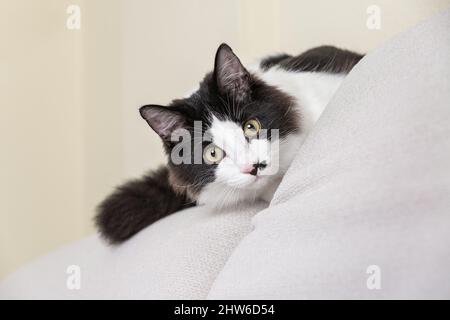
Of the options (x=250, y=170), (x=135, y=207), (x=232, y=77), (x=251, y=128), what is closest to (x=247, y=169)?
(x=250, y=170)

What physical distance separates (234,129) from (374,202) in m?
0.46

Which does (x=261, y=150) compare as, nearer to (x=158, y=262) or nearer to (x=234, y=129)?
(x=234, y=129)

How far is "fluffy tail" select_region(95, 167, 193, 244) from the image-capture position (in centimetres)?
150

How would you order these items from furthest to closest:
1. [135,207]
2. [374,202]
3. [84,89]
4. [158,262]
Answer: [84,89] → [135,207] → [158,262] → [374,202]

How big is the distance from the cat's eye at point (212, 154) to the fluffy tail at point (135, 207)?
29 centimetres

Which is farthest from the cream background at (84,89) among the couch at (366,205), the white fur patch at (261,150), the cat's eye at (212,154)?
the couch at (366,205)

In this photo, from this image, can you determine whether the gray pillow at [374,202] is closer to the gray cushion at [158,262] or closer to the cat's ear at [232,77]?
the gray cushion at [158,262]

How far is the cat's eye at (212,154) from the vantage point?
123 centimetres

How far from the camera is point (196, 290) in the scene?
1126 mm

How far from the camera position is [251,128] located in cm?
123

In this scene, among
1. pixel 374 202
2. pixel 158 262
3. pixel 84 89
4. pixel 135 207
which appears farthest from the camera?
pixel 84 89

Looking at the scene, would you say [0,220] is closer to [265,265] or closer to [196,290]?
[196,290]

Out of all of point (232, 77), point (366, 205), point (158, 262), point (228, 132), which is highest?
point (232, 77)

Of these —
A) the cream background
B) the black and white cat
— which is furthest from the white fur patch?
the cream background
